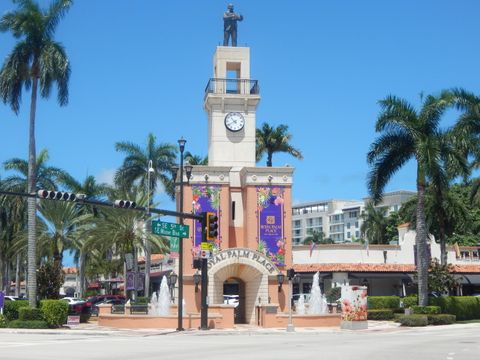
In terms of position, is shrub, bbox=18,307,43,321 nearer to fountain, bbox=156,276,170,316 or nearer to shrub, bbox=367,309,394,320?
fountain, bbox=156,276,170,316

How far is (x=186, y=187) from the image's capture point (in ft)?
153

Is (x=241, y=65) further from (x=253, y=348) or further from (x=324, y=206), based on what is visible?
(x=324, y=206)

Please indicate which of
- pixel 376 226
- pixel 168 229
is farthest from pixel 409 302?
pixel 376 226

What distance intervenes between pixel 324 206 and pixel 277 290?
154 metres

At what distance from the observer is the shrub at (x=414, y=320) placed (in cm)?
3872

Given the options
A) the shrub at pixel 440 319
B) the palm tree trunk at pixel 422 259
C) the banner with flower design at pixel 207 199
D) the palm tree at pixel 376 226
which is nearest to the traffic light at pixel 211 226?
the banner with flower design at pixel 207 199

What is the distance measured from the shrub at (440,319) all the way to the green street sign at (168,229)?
48.1 feet

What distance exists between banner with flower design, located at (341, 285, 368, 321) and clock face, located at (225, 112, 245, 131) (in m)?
16.5

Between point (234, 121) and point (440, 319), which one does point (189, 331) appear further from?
point (234, 121)

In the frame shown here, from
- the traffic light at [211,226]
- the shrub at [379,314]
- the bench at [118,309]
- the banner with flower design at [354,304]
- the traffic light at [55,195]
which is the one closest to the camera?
the traffic light at [55,195]

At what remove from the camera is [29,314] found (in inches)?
1503

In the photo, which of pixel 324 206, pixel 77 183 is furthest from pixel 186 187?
pixel 324 206

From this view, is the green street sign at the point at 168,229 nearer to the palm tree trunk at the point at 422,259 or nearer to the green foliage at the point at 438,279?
the palm tree trunk at the point at 422,259

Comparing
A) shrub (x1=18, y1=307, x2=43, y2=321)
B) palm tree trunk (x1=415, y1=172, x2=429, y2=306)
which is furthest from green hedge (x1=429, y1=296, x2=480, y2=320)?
shrub (x1=18, y1=307, x2=43, y2=321)
